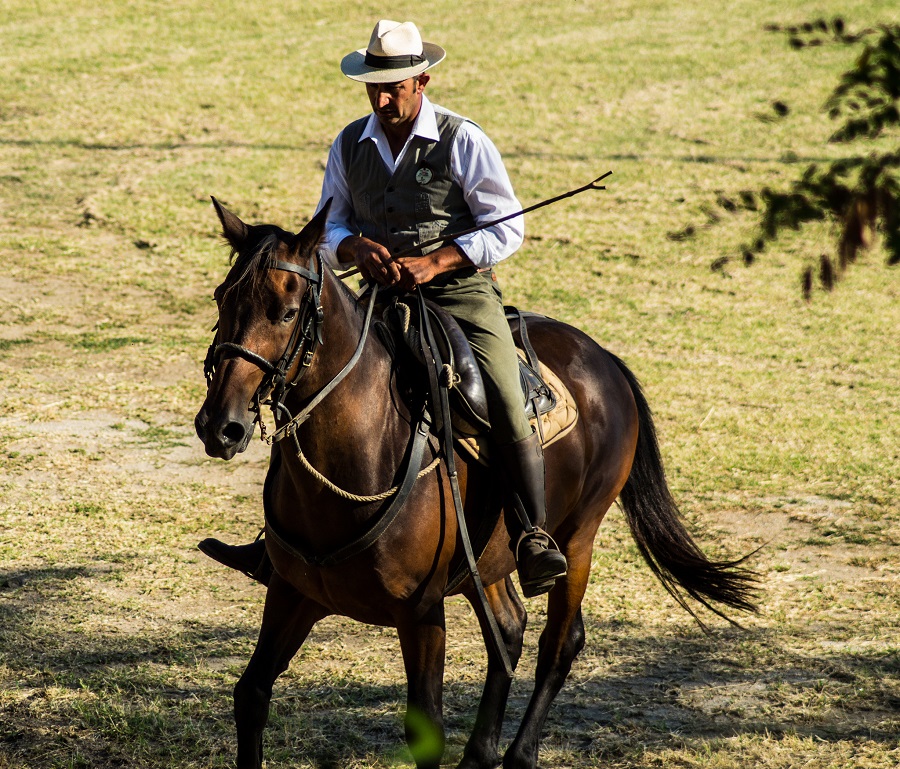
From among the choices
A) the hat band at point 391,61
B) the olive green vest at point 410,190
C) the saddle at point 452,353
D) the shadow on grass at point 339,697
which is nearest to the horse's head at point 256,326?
the saddle at point 452,353

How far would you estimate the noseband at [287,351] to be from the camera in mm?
3201

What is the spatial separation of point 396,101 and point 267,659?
6.95 ft

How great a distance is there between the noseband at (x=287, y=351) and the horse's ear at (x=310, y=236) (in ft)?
0.17

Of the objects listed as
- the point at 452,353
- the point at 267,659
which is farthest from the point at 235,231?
the point at 267,659

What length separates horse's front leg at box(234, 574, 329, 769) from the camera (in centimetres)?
396

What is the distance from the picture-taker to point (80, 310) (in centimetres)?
1077

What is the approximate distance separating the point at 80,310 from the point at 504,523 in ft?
24.8

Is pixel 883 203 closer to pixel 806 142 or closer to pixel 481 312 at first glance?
pixel 481 312

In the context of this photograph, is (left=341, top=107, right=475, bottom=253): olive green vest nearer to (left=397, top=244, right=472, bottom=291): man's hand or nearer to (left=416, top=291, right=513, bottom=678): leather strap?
(left=397, top=244, right=472, bottom=291): man's hand

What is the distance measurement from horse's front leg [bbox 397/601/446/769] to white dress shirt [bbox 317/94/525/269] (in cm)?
138

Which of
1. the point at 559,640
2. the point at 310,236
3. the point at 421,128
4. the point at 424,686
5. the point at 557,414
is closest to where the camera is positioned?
the point at 310,236

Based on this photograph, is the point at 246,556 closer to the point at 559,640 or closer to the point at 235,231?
the point at 559,640

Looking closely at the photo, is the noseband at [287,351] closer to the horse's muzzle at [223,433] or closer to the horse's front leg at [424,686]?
the horse's muzzle at [223,433]

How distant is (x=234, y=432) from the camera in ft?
10.3
